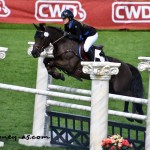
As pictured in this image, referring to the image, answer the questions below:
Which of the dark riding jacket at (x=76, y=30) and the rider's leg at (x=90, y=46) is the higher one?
the dark riding jacket at (x=76, y=30)

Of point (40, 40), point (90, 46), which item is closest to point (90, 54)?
point (90, 46)

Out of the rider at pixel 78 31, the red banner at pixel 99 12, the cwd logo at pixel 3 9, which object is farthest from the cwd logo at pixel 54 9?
the rider at pixel 78 31

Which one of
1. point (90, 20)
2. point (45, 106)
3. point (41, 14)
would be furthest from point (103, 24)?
point (45, 106)

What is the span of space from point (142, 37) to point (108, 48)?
219 centimetres

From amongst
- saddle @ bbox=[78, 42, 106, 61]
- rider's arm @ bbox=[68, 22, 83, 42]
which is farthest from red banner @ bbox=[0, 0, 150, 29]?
rider's arm @ bbox=[68, 22, 83, 42]

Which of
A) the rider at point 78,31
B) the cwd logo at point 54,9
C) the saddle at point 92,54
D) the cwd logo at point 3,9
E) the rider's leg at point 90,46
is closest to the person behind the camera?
the rider at point 78,31

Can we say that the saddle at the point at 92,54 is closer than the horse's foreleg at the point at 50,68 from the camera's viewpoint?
No

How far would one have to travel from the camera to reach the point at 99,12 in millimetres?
26875

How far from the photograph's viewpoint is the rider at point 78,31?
1494 cm

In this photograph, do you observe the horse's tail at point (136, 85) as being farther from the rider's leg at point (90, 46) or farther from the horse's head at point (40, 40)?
the horse's head at point (40, 40)

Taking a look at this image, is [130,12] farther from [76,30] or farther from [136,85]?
[76,30]

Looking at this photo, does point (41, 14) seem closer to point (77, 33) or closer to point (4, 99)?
point (4, 99)

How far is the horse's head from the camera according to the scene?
14.0 meters

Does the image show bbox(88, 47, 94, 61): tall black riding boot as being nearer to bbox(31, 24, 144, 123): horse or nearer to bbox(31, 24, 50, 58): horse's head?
bbox(31, 24, 144, 123): horse
